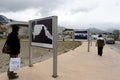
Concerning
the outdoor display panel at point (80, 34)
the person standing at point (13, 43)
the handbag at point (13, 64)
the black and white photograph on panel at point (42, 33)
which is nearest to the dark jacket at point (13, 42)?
the person standing at point (13, 43)

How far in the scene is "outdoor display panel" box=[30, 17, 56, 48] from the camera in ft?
27.1

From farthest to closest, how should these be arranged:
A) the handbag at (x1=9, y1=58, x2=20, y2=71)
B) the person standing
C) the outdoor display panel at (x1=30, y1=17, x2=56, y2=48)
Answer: the outdoor display panel at (x1=30, y1=17, x2=56, y2=48), the person standing, the handbag at (x1=9, y1=58, x2=20, y2=71)

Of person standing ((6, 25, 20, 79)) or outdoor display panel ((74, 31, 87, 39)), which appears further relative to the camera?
outdoor display panel ((74, 31, 87, 39))

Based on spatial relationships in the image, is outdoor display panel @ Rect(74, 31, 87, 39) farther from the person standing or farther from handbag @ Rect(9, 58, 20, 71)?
handbag @ Rect(9, 58, 20, 71)

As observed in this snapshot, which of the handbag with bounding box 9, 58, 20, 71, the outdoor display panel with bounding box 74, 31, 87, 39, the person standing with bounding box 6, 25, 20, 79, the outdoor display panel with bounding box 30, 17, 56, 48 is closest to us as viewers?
the handbag with bounding box 9, 58, 20, 71

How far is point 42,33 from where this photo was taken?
8805 mm

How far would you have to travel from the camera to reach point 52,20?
814 cm

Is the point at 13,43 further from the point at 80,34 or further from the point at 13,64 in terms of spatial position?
the point at 80,34

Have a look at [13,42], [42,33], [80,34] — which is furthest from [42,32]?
[80,34]

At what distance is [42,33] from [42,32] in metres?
0.04

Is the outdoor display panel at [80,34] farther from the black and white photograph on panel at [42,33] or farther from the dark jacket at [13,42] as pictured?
the dark jacket at [13,42]

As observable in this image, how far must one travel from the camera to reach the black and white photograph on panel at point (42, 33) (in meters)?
8.34

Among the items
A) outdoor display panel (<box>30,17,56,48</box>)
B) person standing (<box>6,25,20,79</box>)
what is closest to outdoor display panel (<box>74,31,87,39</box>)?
outdoor display panel (<box>30,17,56,48</box>)

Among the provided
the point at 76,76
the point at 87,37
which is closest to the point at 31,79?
the point at 76,76
